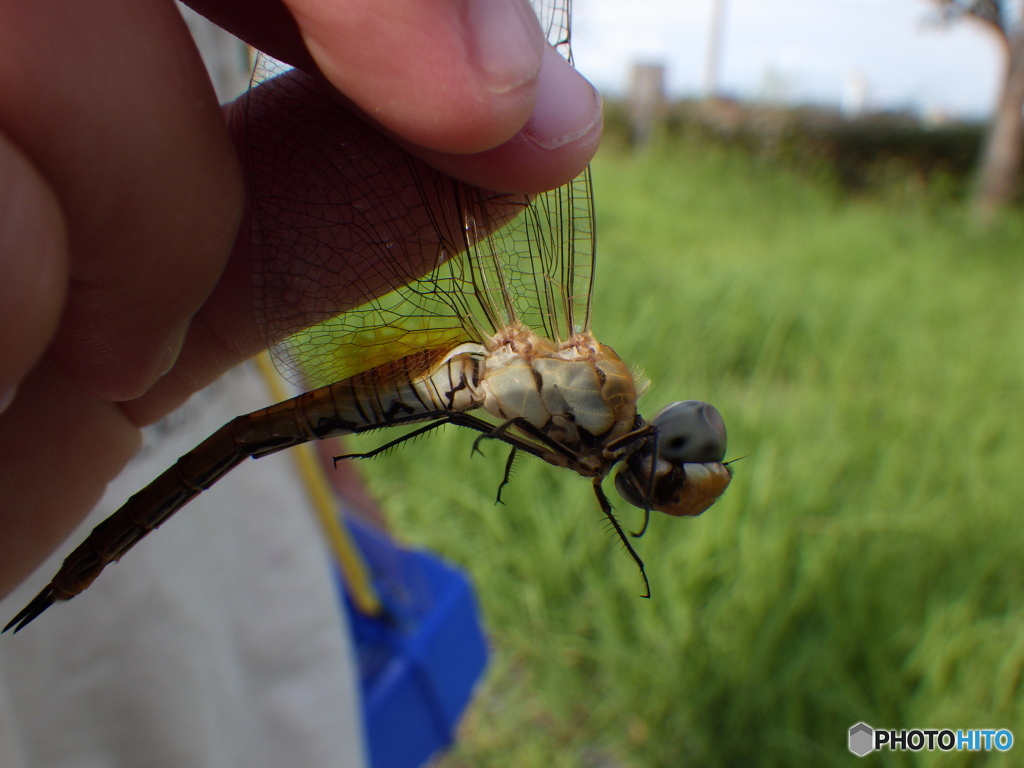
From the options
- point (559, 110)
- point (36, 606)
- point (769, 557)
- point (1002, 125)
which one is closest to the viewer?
point (559, 110)

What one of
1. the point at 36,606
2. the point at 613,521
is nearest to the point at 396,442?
the point at 613,521

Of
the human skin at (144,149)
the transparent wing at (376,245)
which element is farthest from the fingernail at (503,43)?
the transparent wing at (376,245)

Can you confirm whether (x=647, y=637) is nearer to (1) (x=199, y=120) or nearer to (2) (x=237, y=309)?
(2) (x=237, y=309)

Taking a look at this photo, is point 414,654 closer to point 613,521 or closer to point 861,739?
point 613,521

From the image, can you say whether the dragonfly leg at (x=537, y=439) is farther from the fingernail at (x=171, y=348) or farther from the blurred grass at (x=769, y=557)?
the blurred grass at (x=769, y=557)

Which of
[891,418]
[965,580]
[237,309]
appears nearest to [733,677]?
[965,580]

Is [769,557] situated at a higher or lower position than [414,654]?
lower

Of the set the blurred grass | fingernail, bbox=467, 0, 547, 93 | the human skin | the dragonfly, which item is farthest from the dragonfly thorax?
the blurred grass
